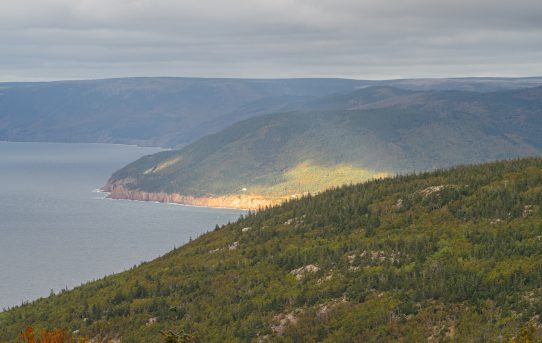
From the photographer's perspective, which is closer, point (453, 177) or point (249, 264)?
point (249, 264)

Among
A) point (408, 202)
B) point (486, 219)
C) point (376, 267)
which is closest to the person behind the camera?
point (376, 267)

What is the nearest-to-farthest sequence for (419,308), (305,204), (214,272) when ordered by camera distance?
(419,308) < (214,272) < (305,204)

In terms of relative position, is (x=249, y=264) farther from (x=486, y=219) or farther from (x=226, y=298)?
(x=486, y=219)

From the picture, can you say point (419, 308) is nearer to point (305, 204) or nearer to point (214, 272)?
point (214, 272)

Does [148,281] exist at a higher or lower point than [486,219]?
lower

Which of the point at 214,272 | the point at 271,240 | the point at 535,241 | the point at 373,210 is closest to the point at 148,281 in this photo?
the point at 214,272

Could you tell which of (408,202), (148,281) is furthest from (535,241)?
(148,281)
